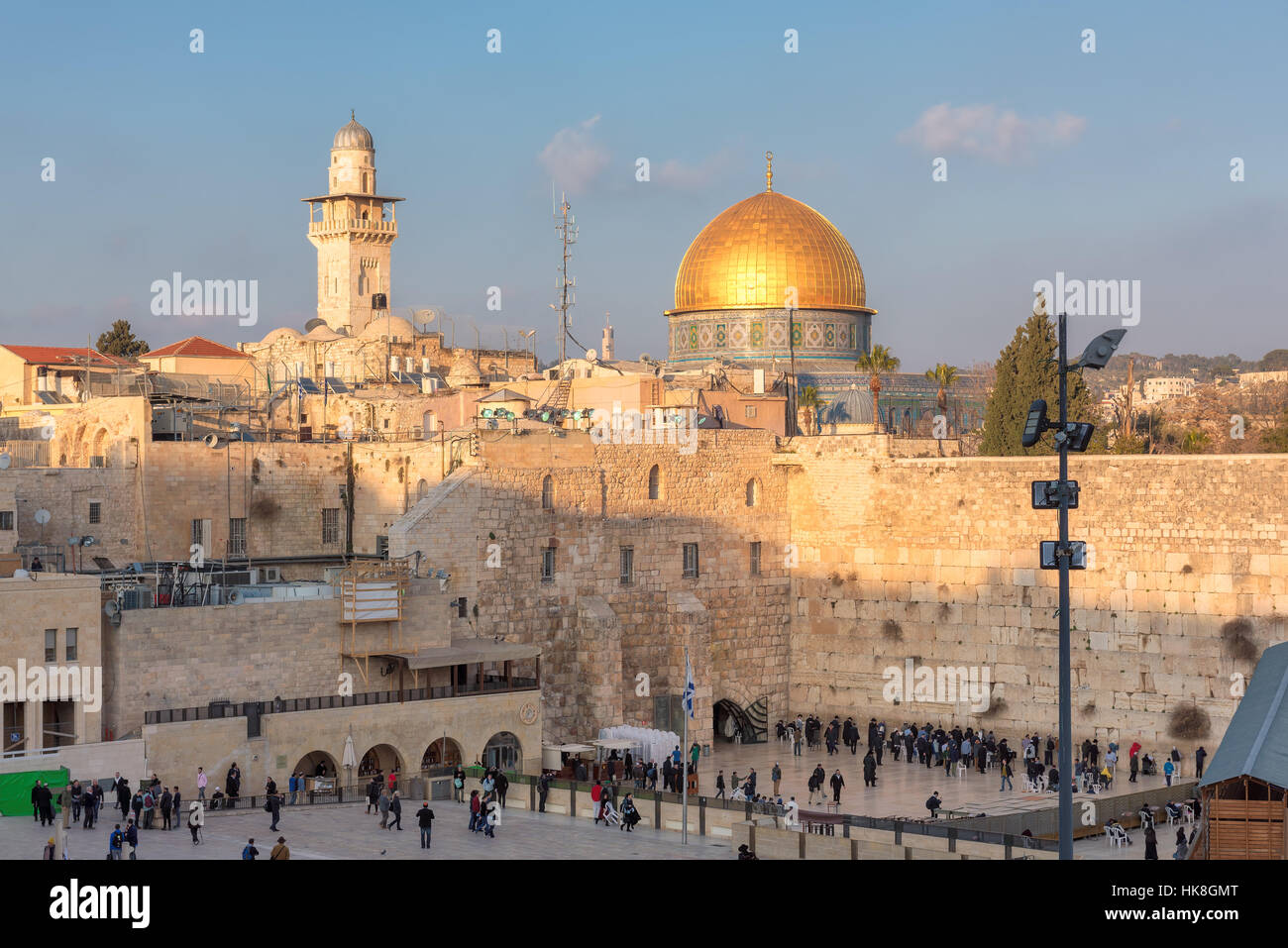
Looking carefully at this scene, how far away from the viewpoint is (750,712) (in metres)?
35.8

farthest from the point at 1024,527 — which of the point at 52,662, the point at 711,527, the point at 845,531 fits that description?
the point at 52,662

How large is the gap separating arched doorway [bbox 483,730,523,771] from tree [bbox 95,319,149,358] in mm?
41202

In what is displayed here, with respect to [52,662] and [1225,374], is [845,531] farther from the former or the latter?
[1225,374]

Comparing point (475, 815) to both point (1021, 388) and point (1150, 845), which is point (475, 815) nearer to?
point (1150, 845)

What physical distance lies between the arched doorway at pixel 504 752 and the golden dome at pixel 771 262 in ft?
74.4

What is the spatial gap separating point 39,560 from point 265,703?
23.9ft

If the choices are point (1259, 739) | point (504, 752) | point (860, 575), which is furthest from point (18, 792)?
point (860, 575)

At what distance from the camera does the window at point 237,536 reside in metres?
35.1

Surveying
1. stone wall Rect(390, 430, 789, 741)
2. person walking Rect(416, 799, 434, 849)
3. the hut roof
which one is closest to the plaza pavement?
person walking Rect(416, 799, 434, 849)

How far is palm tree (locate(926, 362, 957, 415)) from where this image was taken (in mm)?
47125

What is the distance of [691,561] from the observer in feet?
116

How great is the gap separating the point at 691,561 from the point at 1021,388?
9.58 meters

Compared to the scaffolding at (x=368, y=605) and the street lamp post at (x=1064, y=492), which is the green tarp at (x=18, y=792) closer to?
the scaffolding at (x=368, y=605)

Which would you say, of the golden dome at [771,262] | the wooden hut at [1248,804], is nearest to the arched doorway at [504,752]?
the wooden hut at [1248,804]
